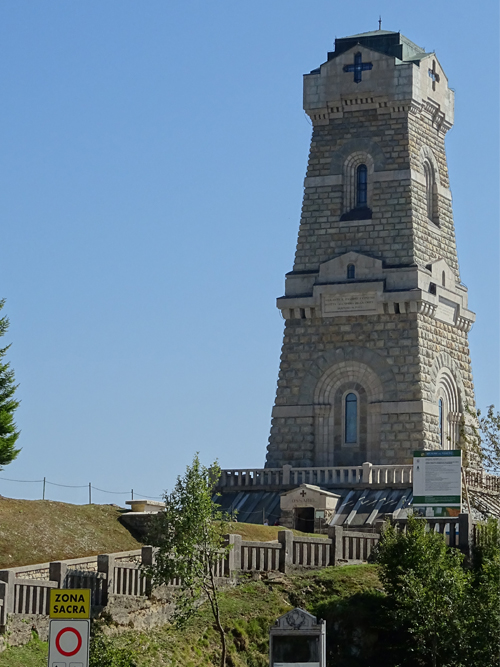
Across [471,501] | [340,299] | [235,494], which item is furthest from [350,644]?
[340,299]

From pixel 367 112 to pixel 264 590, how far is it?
95.6 ft

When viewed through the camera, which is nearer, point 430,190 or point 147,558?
point 147,558

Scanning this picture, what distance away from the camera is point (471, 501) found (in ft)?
188

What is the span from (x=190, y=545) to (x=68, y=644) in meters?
15.1

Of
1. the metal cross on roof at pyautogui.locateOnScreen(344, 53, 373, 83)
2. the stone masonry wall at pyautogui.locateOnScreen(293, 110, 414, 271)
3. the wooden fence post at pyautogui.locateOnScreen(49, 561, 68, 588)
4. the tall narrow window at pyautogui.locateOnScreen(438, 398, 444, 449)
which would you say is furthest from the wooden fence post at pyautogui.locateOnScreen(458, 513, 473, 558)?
the metal cross on roof at pyautogui.locateOnScreen(344, 53, 373, 83)

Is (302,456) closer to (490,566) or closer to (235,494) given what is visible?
(235,494)

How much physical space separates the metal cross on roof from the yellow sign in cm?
4405

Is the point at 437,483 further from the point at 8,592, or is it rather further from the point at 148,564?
the point at 8,592

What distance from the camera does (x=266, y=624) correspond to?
42.0m

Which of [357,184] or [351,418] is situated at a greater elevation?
[357,184]

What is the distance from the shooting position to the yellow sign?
2625 centimetres

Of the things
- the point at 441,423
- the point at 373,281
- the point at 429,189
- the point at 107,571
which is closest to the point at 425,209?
the point at 429,189

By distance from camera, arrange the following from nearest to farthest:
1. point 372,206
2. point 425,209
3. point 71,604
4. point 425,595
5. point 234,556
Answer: point 71,604 < point 425,595 < point 234,556 < point 372,206 < point 425,209

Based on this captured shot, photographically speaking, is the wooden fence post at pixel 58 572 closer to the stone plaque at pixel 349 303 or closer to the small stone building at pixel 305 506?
the small stone building at pixel 305 506
